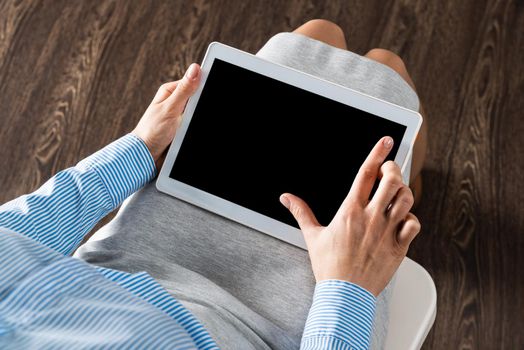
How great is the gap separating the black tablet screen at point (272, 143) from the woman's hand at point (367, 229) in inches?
1.1

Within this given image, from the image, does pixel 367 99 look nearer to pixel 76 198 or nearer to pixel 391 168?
pixel 391 168

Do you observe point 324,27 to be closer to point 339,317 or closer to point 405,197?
point 405,197

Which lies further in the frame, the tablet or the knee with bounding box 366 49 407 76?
the knee with bounding box 366 49 407 76

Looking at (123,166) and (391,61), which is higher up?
(391,61)

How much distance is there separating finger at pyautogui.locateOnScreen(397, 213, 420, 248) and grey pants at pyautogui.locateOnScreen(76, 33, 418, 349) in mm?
116

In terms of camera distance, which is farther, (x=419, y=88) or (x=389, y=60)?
(x=419, y=88)

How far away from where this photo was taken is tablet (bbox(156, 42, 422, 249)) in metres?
0.81

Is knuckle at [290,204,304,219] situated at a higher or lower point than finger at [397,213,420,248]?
lower

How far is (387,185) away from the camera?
0.77 m

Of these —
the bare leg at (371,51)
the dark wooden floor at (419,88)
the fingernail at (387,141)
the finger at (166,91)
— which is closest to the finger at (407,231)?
the fingernail at (387,141)

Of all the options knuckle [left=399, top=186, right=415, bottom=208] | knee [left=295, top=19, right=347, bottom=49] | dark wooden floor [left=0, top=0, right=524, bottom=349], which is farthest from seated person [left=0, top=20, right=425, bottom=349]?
dark wooden floor [left=0, top=0, right=524, bottom=349]

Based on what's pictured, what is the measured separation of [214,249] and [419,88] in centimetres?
84

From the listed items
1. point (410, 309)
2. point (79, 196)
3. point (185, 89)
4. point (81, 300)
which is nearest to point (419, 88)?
point (410, 309)

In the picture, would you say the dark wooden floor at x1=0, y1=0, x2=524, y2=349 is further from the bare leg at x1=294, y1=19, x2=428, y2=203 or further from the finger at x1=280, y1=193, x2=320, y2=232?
the finger at x1=280, y1=193, x2=320, y2=232
